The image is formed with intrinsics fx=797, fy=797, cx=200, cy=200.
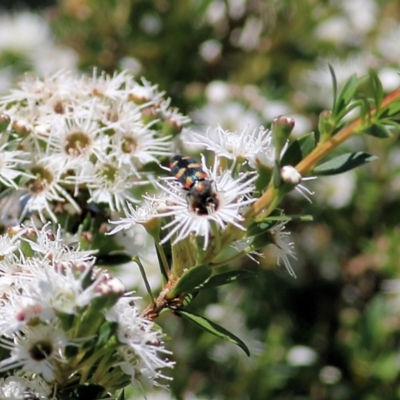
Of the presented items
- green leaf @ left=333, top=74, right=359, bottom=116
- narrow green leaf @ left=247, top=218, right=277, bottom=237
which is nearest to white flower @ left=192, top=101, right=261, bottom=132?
green leaf @ left=333, top=74, right=359, bottom=116

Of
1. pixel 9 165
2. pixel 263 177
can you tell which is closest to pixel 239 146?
pixel 263 177

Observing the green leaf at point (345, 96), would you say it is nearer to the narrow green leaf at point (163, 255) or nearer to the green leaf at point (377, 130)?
the green leaf at point (377, 130)

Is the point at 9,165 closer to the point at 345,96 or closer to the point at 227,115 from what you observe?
the point at 345,96

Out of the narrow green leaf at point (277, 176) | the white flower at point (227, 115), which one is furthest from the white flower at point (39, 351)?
the white flower at point (227, 115)

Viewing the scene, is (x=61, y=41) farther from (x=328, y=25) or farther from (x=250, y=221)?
(x=250, y=221)

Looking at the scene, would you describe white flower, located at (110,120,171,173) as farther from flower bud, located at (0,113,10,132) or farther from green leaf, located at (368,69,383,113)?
green leaf, located at (368,69,383,113)

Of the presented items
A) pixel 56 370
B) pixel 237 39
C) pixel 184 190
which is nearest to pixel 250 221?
pixel 184 190
